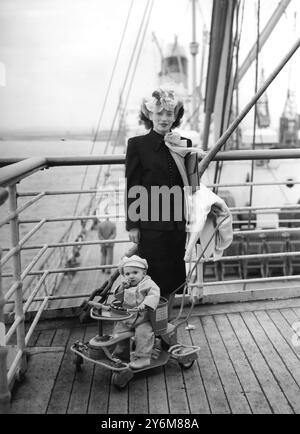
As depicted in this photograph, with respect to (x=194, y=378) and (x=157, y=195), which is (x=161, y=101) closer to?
(x=157, y=195)

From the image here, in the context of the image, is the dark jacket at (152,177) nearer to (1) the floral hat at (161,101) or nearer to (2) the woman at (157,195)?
(2) the woman at (157,195)

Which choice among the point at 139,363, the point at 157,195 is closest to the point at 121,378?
the point at 139,363

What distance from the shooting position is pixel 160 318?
7.61 ft

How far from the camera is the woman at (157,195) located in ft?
7.64

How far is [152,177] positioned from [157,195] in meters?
0.09

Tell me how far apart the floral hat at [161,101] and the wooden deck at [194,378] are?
4.05 feet

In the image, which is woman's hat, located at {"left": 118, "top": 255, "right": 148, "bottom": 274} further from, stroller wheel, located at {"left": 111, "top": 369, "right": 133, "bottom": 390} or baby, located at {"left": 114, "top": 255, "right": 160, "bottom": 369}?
stroller wheel, located at {"left": 111, "top": 369, "right": 133, "bottom": 390}

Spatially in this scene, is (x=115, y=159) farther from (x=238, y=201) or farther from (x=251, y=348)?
(x=238, y=201)

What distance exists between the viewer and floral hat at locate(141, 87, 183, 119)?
2.21 metres

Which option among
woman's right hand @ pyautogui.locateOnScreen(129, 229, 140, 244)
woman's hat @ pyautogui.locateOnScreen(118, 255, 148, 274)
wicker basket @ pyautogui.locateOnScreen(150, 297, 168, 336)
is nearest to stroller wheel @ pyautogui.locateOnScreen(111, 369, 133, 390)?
wicker basket @ pyautogui.locateOnScreen(150, 297, 168, 336)

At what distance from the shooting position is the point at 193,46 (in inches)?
848

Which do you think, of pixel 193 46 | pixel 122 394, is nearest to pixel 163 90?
pixel 122 394

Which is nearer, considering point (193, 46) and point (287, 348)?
point (287, 348)
